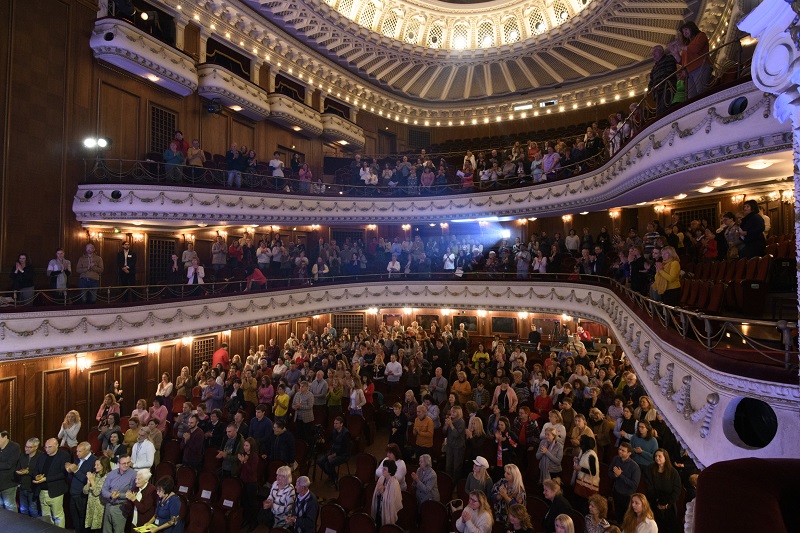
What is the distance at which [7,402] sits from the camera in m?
9.39

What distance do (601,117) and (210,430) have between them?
2012 centimetres

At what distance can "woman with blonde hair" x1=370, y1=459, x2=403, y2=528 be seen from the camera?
204 inches

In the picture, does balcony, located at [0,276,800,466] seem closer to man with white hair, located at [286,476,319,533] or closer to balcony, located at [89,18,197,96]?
man with white hair, located at [286,476,319,533]

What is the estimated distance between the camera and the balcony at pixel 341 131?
63.9ft

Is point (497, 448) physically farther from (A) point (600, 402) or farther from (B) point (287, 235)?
(B) point (287, 235)

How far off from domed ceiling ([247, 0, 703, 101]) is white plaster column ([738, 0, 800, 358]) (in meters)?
15.6

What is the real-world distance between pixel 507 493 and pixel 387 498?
4.61 feet

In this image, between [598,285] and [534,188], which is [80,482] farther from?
[534,188]

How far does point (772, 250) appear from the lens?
6160 mm

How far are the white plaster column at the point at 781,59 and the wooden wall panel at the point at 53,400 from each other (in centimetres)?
1316

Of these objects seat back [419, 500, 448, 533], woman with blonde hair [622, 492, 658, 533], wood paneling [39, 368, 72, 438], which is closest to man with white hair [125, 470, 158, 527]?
seat back [419, 500, 448, 533]

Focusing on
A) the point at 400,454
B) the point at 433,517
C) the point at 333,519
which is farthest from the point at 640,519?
the point at 333,519

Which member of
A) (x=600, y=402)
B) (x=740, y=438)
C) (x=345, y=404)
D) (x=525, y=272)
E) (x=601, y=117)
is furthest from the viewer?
(x=601, y=117)

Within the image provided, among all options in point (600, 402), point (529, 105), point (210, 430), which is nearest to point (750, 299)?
point (600, 402)
